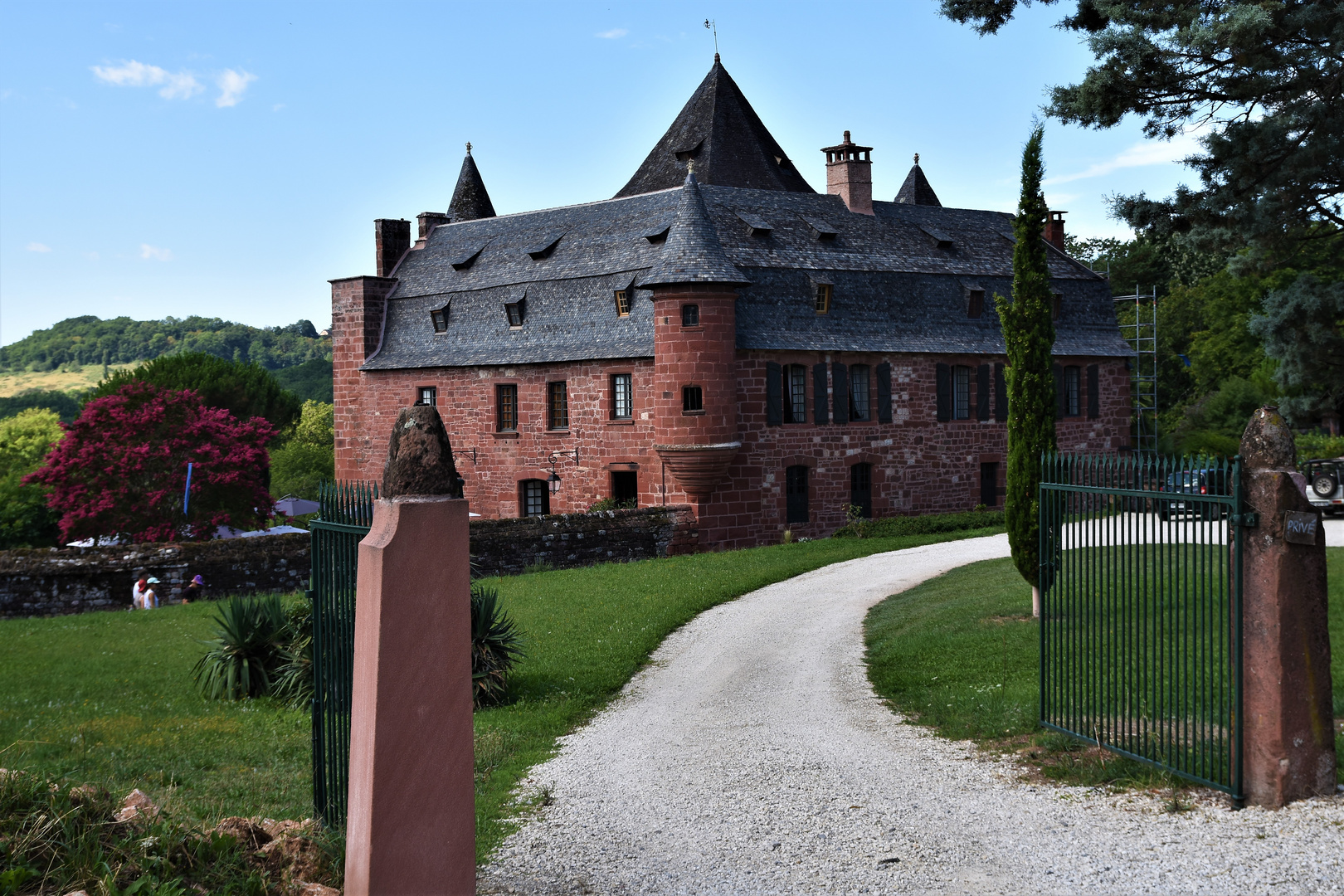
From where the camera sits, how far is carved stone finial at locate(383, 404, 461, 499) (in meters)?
5.79

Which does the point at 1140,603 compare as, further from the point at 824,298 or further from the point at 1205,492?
the point at 824,298

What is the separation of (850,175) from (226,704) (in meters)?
27.0

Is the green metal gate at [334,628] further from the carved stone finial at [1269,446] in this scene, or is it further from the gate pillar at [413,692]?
the carved stone finial at [1269,446]

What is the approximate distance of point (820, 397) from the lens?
30.0 m

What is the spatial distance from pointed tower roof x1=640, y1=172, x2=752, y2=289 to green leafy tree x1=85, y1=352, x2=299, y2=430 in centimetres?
2748

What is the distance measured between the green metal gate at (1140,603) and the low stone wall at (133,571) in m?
16.4

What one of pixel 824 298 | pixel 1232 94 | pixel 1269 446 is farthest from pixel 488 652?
pixel 824 298

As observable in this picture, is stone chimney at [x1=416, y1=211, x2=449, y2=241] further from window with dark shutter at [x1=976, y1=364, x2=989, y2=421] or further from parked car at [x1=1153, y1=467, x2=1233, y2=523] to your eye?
parked car at [x1=1153, y1=467, x2=1233, y2=523]

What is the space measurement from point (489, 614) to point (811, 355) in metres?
19.0

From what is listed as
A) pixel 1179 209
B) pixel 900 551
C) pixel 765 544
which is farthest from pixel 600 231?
pixel 1179 209

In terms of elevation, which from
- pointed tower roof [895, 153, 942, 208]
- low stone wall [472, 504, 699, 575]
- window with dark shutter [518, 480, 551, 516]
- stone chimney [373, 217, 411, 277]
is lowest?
low stone wall [472, 504, 699, 575]

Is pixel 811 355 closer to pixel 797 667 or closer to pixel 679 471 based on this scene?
pixel 679 471

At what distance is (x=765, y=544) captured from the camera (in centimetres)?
2917

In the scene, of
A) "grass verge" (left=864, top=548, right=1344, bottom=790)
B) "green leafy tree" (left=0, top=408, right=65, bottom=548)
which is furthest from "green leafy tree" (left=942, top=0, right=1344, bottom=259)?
"green leafy tree" (left=0, top=408, right=65, bottom=548)
